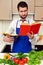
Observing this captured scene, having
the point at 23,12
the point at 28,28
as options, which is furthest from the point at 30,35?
the point at 23,12

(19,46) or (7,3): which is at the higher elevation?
(7,3)

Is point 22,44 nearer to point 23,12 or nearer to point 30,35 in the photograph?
point 30,35

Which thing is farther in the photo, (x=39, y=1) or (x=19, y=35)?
(x=39, y=1)

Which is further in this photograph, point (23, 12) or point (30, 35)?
point (23, 12)

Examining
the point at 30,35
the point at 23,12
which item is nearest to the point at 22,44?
the point at 30,35

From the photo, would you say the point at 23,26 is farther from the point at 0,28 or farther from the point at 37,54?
the point at 0,28

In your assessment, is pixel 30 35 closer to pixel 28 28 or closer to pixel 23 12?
pixel 28 28

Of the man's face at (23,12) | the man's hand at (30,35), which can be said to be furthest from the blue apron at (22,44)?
the man's face at (23,12)

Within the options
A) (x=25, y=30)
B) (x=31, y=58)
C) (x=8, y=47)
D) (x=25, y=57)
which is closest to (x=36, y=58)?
(x=31, y=58)

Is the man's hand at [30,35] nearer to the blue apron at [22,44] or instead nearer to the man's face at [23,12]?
the blue apron at [22,44]

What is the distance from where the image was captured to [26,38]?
6.62 ft

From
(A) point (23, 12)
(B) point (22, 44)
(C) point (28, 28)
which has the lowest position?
(B) point (22, 44)

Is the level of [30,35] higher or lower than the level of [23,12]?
lower

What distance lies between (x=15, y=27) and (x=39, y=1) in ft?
4.79
